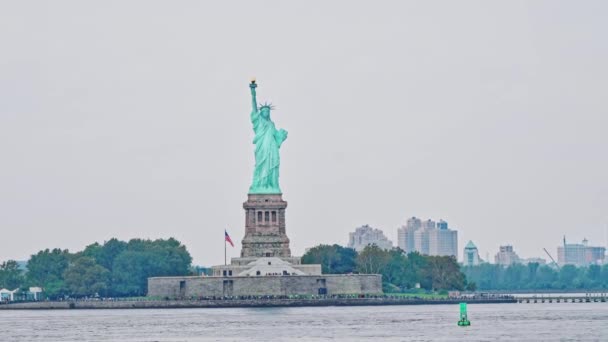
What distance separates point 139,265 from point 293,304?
24.4m

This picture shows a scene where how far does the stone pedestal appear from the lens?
14038cm

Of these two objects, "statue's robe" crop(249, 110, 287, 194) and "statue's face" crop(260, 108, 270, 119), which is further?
"statue's robe" crop(249, 110, 287, 194)

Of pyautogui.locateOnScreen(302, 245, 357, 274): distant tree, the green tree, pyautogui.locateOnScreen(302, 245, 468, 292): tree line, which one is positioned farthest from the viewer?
pyautogui.locateOnScreen(302, 245, 468, 292): tree line

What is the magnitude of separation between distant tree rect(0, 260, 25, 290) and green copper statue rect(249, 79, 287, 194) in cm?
2990

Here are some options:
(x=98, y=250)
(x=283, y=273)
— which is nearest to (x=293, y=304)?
(x=283, y=273)

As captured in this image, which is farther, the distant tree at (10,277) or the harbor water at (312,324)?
the distant tree at (10,277)

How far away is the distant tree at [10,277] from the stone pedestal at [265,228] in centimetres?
2870

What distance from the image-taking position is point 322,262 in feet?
523

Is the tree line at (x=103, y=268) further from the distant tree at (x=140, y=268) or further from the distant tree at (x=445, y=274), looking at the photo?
the distant tree at (x=445, y=274)

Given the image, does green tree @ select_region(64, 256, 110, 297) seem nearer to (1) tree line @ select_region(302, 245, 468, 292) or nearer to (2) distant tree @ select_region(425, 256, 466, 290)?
(1) tree line @ select_region(302, 245, 468, 292)

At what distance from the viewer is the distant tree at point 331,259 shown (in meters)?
159

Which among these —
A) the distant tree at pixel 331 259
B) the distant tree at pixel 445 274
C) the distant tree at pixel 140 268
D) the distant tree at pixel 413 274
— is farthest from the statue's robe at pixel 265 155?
the distant tree at pixel 445 274

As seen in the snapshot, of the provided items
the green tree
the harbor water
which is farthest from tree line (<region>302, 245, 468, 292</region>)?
the harbor water

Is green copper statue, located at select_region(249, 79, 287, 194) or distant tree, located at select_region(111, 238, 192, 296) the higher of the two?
green copper statue, located at select_region(249, 79, 287, 194)
